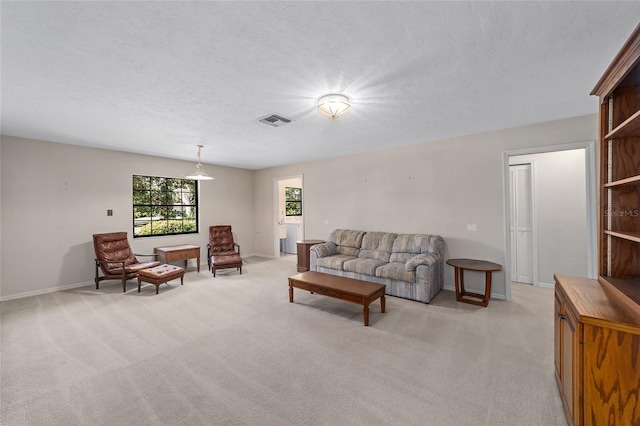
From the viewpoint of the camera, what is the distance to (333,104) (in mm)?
2734

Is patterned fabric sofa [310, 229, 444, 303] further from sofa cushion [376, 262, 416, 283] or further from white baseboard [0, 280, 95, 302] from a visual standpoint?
white baseboard [0, 280, 95, 302]

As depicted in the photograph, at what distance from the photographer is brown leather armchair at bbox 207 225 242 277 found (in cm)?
557

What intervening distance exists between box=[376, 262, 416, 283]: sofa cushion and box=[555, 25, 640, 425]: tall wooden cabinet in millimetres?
1879

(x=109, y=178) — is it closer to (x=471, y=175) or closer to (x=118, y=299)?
(x=118, y=299)

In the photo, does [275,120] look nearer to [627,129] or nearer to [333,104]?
[333,104]

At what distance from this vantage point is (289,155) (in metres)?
5.73

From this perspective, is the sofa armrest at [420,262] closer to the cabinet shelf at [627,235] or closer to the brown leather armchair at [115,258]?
the cabinet shelf at [627,235]

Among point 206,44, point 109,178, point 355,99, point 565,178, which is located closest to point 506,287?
point 565,178

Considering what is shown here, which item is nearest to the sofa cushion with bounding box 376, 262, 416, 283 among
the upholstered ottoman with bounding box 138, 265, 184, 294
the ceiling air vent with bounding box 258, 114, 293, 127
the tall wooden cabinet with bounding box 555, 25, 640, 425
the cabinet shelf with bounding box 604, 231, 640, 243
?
the tall wooden cabinet with bounding box 555, 25, 640, 425

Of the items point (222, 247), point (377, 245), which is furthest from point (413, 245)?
point (222, 247)

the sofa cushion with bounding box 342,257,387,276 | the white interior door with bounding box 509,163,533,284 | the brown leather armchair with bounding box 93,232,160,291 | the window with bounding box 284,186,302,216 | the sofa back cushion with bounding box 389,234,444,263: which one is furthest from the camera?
the window with bounding box 284,186,302,216

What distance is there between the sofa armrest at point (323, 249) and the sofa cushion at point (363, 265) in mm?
673

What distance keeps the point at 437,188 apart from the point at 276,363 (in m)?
3.75

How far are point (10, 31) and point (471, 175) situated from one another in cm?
518
